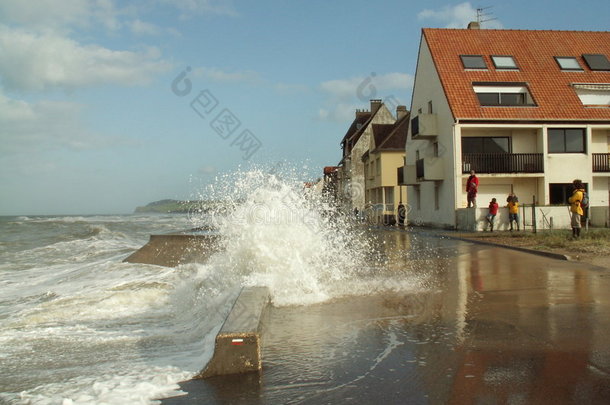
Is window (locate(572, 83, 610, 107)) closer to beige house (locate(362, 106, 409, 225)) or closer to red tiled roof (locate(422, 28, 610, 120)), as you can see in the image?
red tiled roof (locate(422, 28, 610, 120))

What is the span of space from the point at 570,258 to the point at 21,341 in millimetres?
10617

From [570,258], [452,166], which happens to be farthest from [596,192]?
[570,258]

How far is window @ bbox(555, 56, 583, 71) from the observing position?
1248 inches

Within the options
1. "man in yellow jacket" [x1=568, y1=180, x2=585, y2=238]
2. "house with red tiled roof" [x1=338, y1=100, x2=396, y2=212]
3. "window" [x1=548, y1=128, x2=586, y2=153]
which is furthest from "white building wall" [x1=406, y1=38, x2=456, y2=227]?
"house with red tiled roof" [x1=338, y1=100, x2=396, y2=212]

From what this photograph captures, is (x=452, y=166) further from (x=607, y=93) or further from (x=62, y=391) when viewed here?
(x=62, y=391)

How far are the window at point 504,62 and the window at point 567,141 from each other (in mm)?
4665

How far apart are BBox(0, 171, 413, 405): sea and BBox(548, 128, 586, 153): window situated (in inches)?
708

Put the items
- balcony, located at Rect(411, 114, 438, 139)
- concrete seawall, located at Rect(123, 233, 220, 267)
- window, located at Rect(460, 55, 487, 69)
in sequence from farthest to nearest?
balcony, located at Rect(411, 114, 438, 139) → window, located at Rect(460, 55, 487, 69) → concrete seawall, located at Rect(123, 233, 220, 267)

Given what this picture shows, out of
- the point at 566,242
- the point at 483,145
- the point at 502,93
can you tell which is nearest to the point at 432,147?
the point at 483,145

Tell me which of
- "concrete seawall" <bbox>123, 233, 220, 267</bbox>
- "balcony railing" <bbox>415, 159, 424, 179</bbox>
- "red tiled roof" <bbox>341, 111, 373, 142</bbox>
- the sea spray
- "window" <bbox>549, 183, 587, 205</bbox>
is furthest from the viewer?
"red tiled roof" <bbox>341, 111, 373, 142</bbox>

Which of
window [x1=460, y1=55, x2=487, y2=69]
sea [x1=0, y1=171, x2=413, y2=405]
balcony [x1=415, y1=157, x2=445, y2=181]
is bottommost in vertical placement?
sea [x1=0, y1=171, x2=413, y2=405]

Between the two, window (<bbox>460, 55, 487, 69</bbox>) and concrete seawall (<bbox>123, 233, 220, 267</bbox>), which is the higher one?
window (<bbox>460, 55, 487, 69</bbox>)

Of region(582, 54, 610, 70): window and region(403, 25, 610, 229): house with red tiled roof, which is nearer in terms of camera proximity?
region(403, 25, 610, 229): house with red tiled roof

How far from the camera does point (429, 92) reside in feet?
108
